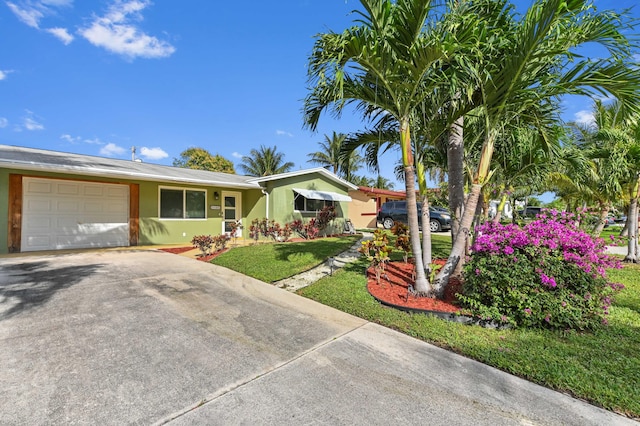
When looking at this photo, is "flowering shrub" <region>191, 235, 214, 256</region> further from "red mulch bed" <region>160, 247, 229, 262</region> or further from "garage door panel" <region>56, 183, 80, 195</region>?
"garage door panel" <region>56, 183, 80, 195</region>

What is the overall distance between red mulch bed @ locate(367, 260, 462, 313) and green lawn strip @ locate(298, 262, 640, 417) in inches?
10.1

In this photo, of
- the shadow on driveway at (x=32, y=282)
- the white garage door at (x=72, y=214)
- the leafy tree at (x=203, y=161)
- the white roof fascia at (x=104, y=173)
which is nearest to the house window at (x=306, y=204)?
the white roof fascia at (x=104, y=173)

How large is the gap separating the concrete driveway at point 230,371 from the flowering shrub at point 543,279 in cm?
133

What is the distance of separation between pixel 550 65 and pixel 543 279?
3.37 metres

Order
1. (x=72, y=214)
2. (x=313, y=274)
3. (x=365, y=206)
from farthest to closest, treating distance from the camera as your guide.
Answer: (x=365, y=206), (x=72, y=214), (x=313, y=274)

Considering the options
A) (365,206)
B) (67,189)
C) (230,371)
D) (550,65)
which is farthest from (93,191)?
(365,206)

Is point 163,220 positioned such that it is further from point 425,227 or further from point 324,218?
point 425,227

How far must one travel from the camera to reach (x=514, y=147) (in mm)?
6609

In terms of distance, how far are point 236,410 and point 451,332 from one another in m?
2.82

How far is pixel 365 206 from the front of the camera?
21672mm

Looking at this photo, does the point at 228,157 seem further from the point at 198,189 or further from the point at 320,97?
the point at 320,97

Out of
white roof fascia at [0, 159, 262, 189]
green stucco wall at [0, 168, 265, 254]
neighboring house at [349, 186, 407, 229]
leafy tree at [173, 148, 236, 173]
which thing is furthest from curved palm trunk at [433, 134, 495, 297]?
leafy tree at [173, 148, 236, 173]

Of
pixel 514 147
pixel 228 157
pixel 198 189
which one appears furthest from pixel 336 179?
pixel 228 157

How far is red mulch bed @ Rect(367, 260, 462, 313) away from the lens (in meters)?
4.54
